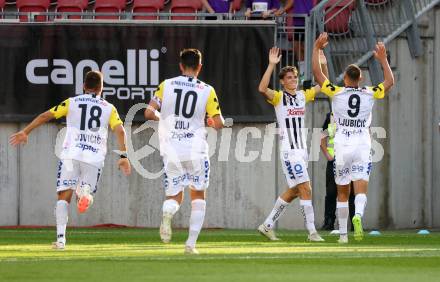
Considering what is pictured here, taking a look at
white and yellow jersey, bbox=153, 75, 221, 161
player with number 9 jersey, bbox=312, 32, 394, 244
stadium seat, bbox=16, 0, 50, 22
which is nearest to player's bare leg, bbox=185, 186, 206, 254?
white and yellow jersey, bbox=153, 75, 221, 161

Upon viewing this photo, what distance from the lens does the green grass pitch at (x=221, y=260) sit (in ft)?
37.8

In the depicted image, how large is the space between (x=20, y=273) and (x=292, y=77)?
23.2 feet

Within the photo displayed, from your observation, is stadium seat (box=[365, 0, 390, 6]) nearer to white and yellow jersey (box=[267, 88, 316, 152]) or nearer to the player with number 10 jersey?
white and yellow jersey (box=[267, 88, 316, 152])

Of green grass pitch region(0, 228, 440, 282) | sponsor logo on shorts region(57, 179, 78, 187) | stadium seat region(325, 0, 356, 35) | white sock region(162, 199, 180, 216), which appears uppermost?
stadium seat region(325, 0, 356, 35)

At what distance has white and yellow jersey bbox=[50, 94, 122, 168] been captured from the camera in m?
15.8

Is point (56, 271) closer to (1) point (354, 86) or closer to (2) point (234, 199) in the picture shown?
(1) point (354, 86)

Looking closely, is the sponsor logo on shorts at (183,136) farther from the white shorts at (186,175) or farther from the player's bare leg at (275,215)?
the player's bare leg at (275,215)

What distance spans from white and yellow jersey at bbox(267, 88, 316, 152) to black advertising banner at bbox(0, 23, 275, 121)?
5162mm

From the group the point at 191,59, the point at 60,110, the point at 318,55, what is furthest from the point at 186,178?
the point at 318,55

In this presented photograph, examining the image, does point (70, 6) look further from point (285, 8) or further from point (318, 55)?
point (318, 55)

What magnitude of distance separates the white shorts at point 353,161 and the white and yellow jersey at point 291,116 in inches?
30.3

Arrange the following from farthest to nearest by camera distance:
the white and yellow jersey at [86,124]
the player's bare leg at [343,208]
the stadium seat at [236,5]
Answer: the stadium seat at [236,5] → the player's bare leg at [343,208] → the white and yellow jersey at [86,124]

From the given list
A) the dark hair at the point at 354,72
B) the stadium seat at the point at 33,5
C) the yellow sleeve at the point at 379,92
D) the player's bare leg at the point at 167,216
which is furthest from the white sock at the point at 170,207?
the stadium seat at the point at 33,5

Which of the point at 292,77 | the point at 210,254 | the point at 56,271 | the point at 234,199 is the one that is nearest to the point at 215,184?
the point at 234,199
